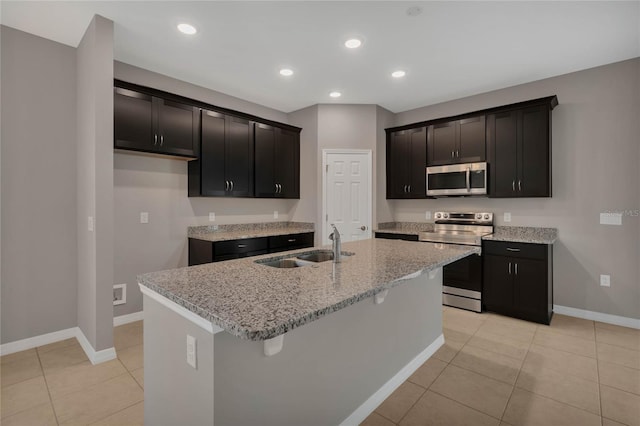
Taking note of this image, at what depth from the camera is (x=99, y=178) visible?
248cm

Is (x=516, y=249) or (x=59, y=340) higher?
(x=516, y=249)

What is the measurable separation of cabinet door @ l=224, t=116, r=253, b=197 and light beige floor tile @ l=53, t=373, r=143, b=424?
7.55ft

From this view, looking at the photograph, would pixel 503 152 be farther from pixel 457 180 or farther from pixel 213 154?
pixel 213 154

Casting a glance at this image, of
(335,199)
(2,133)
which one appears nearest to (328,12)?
(335,199)

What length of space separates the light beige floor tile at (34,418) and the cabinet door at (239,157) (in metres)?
2.55

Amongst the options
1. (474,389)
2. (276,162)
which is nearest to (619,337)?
(474,389)

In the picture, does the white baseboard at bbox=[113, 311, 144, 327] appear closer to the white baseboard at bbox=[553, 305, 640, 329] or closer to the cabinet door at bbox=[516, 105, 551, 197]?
the cabinet door at bbox=[516, 105, 551, 197]

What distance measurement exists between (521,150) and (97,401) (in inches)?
182

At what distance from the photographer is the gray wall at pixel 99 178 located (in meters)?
2.48

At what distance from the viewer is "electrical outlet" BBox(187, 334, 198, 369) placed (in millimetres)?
1199

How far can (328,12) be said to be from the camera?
2441 millimetres

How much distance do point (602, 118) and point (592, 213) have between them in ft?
3.40

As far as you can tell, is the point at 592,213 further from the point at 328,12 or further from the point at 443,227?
the point at 328,12

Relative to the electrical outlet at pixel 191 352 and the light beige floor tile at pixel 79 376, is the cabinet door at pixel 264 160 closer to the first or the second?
the light beige floor tile at pixel 79 376
